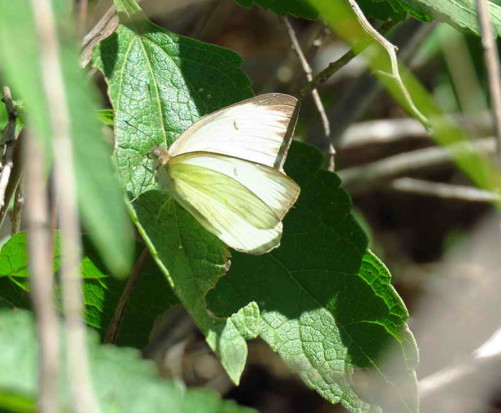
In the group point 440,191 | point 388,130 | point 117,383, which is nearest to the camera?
point 117,383

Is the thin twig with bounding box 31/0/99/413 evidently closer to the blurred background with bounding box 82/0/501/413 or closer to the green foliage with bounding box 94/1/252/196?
the green foliage with bounding box 94/1/252/196

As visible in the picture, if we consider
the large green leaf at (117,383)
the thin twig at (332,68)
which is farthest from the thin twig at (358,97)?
the large green leaf at (117,383)

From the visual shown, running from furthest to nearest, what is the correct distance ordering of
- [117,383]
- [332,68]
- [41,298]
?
[332,68] → [117,383] → [41,298]

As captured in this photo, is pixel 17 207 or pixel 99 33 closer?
pixel 99 33

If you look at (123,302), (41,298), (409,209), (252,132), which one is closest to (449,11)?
(252,132)

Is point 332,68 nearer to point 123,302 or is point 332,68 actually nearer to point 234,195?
point 234,195

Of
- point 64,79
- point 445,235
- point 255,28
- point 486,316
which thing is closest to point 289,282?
point 64,79

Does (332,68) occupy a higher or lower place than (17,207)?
higher
